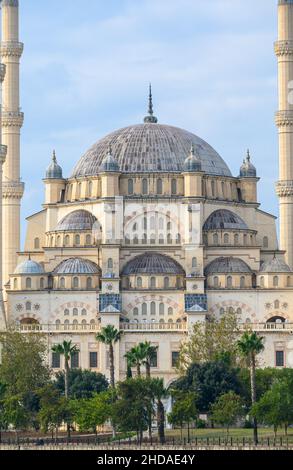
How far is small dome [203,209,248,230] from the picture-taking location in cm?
18088

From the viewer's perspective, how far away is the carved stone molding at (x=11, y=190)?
184000 mm

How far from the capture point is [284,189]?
18262cm

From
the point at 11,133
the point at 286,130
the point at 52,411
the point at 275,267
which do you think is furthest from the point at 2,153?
the point at 52,411

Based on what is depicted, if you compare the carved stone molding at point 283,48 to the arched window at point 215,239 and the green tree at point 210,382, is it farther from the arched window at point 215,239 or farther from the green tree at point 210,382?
the green tree at point 210,382

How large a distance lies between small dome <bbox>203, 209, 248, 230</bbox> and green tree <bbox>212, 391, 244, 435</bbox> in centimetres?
3015

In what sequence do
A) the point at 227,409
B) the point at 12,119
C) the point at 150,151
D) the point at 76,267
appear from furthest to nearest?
the point at 12,119 < the point at 150,151 < the point at 76,267 < the point at 227,409

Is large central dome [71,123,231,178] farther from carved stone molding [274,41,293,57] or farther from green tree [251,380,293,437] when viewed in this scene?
green tree [251,380,293,437]

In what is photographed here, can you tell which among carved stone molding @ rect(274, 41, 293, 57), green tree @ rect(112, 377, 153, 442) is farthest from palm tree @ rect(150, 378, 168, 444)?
carved stone molding @ rect(274, 41, 293, 57)

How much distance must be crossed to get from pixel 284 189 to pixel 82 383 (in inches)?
1112

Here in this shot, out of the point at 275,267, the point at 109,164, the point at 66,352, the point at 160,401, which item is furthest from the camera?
the point at 109,164

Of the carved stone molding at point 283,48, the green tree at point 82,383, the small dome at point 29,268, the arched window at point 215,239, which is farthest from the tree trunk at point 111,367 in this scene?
the carved stone molding at point 283,48

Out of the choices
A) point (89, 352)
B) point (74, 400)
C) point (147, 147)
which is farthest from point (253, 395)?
point (147, 147)

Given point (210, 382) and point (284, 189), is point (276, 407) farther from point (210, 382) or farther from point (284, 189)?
point (284, 189)
